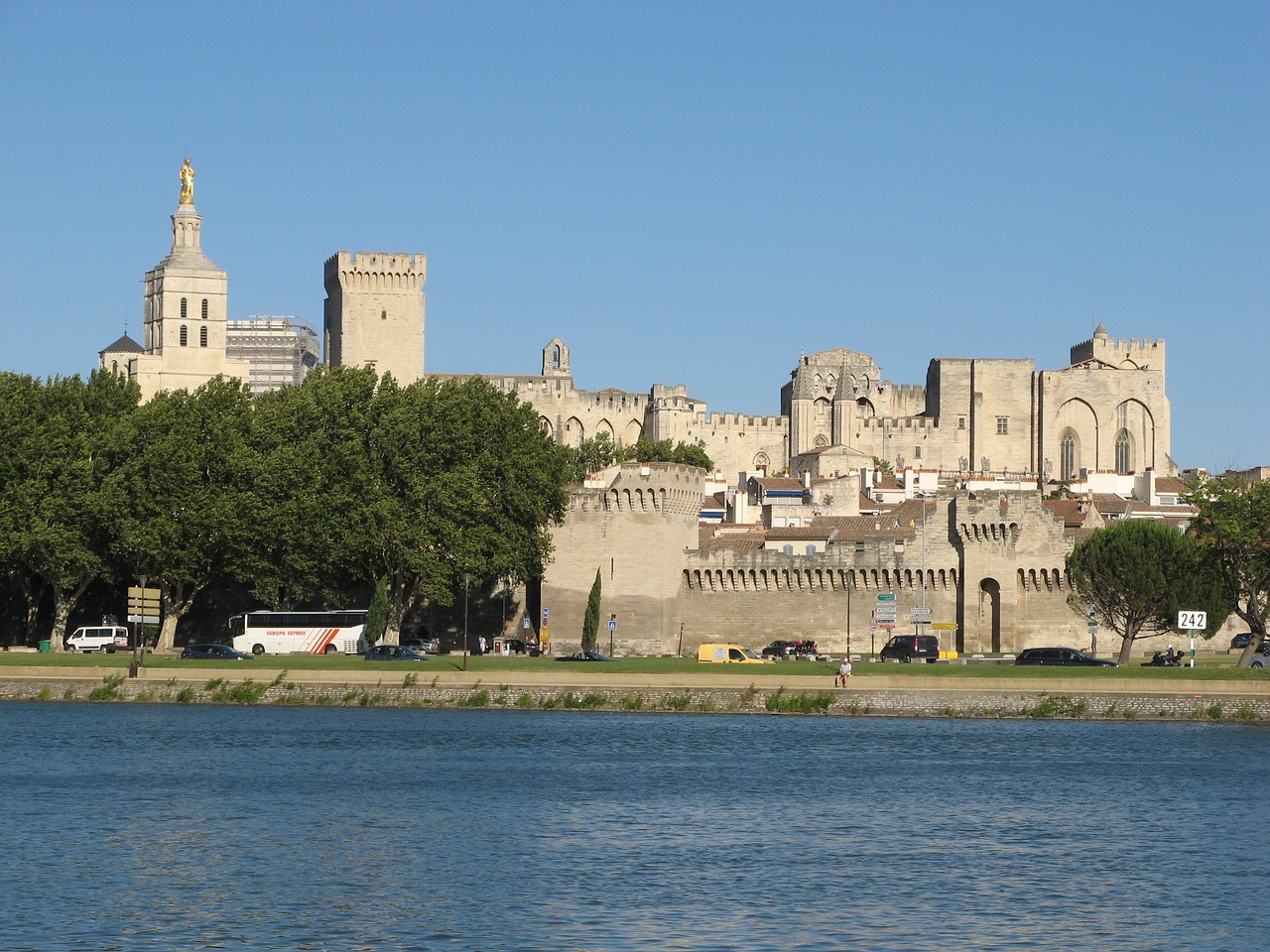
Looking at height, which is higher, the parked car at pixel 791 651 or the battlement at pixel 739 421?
the battlement at pixel 739 421

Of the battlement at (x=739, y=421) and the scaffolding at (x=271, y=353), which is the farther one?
the scaffolding at (x=271, y=353)

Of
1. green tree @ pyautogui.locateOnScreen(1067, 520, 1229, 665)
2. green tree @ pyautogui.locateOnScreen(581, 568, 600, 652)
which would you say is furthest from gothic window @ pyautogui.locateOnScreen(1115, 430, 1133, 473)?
green tree @ pyautogui.locateOnScreen(581, 568, 600, 652)

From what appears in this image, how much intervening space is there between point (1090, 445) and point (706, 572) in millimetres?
63447

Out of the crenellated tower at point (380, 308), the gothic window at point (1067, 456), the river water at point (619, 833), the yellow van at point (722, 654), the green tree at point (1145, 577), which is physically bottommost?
the river water at point (619, 833)

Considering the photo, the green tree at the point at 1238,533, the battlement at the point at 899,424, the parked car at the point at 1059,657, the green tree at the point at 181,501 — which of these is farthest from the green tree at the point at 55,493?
the battlement at the point at 899,424

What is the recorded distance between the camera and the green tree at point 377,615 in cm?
6650

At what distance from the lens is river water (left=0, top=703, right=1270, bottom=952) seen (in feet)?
92.9

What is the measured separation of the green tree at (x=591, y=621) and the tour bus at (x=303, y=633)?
23.5 feet

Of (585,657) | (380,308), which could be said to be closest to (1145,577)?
(585,657)

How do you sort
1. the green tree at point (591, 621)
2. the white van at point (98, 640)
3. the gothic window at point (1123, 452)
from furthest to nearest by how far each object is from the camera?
the gothic window at point (1123, 452)
the white van at point (98, 640)
the green tree at point (591, 621)

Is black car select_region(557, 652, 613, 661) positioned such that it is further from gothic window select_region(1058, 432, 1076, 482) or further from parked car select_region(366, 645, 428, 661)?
gothic window select_region(1058, 432, 1076, 482)

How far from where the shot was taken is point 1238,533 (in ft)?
203

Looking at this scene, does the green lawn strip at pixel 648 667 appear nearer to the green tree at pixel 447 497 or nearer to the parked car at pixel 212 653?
the parked car at pixel 212 653

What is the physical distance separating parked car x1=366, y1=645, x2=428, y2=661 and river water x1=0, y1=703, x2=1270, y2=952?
5574 mm
